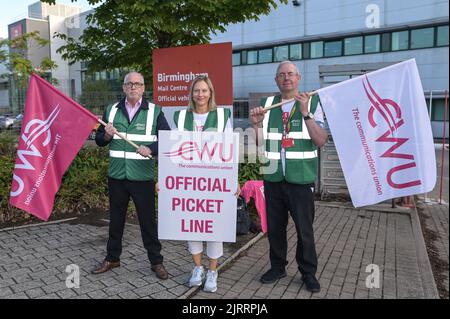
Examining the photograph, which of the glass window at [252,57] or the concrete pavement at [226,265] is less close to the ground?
the glass window at [252,57]

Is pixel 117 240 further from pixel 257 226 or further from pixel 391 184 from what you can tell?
pixel 391 184

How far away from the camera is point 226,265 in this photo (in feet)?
15.9

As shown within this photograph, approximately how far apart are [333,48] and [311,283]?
92.8 feet

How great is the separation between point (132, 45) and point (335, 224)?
16.9 ft

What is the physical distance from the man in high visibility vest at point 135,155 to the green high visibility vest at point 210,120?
301 millimetres

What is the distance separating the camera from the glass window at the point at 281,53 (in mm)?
32750

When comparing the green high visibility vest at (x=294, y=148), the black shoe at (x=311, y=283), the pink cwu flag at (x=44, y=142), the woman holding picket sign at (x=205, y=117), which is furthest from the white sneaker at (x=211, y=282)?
the pink cwu flag at (x=44, y=142)

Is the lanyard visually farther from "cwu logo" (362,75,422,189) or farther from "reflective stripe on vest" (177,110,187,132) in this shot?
"reflective stripe on vest" (177,110,187,132)

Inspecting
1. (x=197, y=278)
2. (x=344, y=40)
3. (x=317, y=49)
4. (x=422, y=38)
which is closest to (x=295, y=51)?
(x=317, y=49)

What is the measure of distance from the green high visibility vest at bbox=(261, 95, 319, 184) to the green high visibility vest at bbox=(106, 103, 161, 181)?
1.19 metres

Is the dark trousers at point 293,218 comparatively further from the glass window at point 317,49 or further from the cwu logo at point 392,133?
the glass window at point 317,49

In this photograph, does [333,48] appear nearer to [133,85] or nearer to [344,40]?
[344,40]

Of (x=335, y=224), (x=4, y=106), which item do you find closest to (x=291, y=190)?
(x=335, y=224)

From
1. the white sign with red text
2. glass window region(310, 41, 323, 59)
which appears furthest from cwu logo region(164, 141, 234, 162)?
→ glass window region(310, 41, 323, 59)
